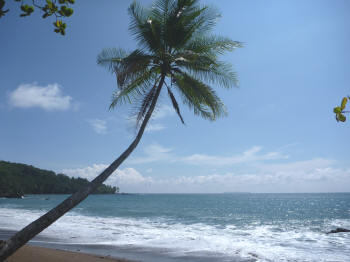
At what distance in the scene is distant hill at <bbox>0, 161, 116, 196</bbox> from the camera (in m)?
81.0

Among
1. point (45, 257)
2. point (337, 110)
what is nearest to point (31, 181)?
point (45, 257)

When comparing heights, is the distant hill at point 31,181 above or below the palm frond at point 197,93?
below

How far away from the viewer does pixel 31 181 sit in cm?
10269

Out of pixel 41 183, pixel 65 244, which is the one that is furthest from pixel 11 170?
pixel 65 244

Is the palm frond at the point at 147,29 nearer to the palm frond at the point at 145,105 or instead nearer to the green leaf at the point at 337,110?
Answer: the palm frond at the point at 145,105

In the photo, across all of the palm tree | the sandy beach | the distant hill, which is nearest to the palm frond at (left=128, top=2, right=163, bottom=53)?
the palm tree

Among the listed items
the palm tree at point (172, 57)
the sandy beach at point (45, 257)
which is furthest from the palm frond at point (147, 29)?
the sandy beach at point (45, 257)

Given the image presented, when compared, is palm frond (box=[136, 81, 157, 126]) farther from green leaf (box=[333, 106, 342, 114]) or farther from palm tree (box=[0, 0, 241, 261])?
green leaf (box=[333, 106, 342, 114])

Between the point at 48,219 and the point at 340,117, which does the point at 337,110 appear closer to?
the point at 340,117

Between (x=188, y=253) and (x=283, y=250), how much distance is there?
3703mm

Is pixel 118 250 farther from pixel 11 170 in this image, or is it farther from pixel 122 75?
pixel 11 170

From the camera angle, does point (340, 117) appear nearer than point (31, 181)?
Yes

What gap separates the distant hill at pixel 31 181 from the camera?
81031 millimetres

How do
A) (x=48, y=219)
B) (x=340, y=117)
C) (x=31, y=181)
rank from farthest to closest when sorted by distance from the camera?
(x=31, y=181) → (x=48, y=219) → (x=340, y=117)
